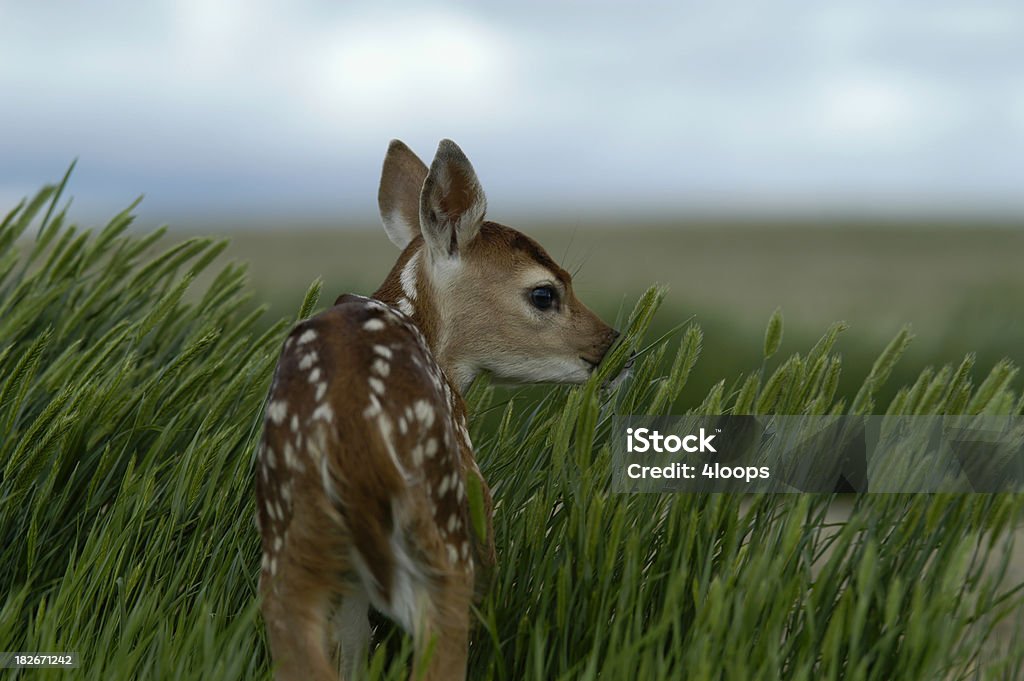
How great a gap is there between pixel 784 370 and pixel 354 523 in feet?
3.46

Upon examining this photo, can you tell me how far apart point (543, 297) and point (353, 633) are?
968 millimetres

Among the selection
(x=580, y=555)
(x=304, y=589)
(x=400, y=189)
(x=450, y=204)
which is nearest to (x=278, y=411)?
(x=304, y=589)

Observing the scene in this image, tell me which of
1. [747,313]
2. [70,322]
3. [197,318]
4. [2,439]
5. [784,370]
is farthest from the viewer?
[747,313]

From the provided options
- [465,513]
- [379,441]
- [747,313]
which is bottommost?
[747,313]

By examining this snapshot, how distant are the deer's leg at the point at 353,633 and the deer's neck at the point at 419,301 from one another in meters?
0.65

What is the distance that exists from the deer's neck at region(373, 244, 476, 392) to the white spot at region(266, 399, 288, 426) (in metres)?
0.68

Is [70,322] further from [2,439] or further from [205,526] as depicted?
[205,526]

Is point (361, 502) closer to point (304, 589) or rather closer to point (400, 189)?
point (304, 589)

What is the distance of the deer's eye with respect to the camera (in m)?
2.74

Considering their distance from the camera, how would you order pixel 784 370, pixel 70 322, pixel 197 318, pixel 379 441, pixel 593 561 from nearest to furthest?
pixel 379 441, pixel 593 561, pixel 784 370, pixel 70 322, pixel 197 318

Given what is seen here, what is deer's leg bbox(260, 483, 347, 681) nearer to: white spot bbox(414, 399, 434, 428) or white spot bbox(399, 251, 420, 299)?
white spot bbox(414, 399, 434, 428)

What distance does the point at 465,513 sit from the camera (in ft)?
6.81

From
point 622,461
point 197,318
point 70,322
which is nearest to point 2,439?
point 70,322

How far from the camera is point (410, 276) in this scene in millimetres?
2645
